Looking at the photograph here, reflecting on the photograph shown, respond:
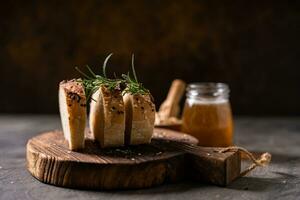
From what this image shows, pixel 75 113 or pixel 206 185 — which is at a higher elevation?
pixel 75 113

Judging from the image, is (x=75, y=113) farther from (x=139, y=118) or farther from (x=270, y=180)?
(x=270, y=180)

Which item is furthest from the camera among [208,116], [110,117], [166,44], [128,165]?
[166,44]

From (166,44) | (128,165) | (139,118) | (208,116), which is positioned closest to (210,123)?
(208,116)

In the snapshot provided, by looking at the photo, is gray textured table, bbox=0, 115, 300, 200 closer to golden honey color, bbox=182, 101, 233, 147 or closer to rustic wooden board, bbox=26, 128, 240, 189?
rustic wooden board, bbox=26, 128, 240, 189

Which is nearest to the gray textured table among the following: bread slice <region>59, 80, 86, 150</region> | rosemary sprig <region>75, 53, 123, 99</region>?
bread slice <region>59, 80, 86, 150</region>

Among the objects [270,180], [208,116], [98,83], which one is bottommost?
[270,180]

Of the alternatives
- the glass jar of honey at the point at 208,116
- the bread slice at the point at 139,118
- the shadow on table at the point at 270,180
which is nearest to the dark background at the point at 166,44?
the glass jar of honey at the point at 208,116

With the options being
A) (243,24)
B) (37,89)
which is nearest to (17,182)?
(37,89)

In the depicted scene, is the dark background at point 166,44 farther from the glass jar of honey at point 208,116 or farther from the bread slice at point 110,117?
the bread slice at point 110,117
